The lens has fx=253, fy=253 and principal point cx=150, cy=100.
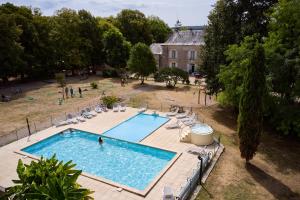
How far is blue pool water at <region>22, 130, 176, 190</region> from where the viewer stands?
15.1 meters

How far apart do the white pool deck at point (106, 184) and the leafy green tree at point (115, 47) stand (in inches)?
859

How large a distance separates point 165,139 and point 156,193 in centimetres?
686

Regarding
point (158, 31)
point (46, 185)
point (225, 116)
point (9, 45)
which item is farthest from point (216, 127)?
point (158, 31)

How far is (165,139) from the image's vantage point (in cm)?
1927

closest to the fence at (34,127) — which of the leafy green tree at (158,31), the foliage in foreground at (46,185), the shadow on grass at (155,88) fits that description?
the shadow on grass at (155,88)

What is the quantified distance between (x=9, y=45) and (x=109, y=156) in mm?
26154

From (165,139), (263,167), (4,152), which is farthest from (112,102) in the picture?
(263,167)

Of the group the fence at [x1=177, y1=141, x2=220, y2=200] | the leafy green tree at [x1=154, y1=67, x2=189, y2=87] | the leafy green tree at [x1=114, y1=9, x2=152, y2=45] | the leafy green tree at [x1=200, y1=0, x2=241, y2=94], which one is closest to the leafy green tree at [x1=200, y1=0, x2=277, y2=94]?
the leafy green tree at [x1=200, y1=0, x2=241, y2=94]

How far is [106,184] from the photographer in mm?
13344

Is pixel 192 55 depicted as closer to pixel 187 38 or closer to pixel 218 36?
pixel 187 38

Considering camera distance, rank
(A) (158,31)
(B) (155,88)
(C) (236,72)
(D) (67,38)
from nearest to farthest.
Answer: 1. (C) (236,72)
2. (B) (155,88)
3. (D) (67,38)
4. (A) (158,31)

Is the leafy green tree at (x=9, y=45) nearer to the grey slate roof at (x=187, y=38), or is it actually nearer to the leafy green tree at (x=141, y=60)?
the leafy green tree at (x=141, y=60)

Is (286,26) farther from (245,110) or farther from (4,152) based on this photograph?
(4,152)

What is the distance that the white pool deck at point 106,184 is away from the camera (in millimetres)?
12719
